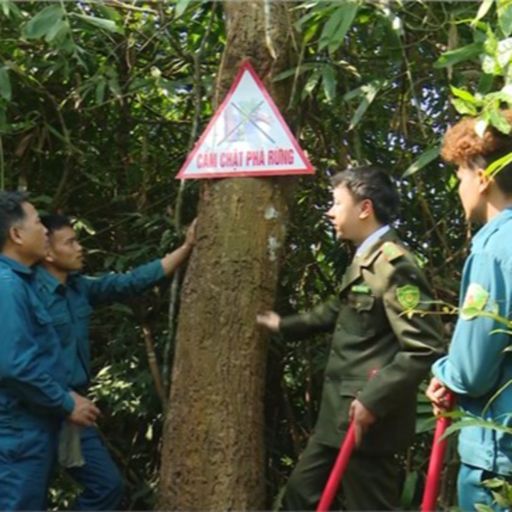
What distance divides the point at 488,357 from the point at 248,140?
1.40 m

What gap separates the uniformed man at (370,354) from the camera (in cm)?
341

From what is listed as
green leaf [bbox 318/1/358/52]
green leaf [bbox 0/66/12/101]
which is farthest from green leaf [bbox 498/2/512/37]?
A: green leaf [bbox 0/66/12/101]

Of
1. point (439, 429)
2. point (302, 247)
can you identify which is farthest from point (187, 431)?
point (302, 247)

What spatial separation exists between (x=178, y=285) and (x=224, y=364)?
0.84m

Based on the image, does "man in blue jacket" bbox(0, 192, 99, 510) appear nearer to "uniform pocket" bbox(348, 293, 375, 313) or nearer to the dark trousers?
the dark trousers

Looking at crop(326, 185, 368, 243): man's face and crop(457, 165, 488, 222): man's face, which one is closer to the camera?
crop(457, 165, 488, 222): man's face

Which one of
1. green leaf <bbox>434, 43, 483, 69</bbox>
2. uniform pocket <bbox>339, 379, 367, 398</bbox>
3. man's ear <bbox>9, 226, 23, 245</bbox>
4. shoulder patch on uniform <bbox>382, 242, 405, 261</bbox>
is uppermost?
green leaf <bbox>434, 43, 483, 69</bbox>

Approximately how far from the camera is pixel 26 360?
3.70 meters

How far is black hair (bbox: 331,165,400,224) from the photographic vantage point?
3670 mm

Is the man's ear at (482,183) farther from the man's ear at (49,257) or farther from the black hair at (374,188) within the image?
the man's ear at (49,257)

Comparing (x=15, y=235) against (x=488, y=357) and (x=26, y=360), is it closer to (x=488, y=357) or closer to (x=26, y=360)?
(x=26, y=360)

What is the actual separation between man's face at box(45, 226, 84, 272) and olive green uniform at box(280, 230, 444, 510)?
0.93 m

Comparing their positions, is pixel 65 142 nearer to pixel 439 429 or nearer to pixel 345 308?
pixel 345 308

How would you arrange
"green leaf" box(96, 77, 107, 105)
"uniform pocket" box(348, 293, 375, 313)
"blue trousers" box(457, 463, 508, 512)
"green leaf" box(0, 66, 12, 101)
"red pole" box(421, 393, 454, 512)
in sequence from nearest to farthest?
"blue trousers" box(457, 463, 508, 512) < "red pole" box(421, 393, 454, 512) < "uniform pocket" box(348, 293, 375, 313) < "green leaf" box(0, 66, 12, 101) < "green leaf" box(96, 77, 107, 105)
